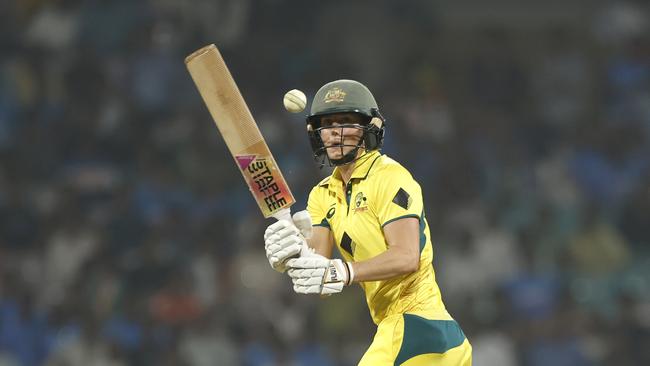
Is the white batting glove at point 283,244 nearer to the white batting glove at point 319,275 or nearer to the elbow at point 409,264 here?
the white batting glove at point 319,275

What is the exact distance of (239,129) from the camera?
12.0ft

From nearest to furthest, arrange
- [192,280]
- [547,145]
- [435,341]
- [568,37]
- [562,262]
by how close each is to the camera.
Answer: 1. [435,341]
2. [192,280]
3. [562,262]
4. [547,145]
5. [568,37]

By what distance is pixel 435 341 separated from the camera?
3598mm

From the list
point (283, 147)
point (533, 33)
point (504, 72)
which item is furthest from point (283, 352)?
point (533, 33)

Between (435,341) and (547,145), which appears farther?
(547,145)

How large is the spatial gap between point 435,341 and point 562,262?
4583 mm

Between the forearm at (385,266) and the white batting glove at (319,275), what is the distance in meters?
0.03

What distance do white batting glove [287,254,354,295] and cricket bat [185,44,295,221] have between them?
0.99 feet

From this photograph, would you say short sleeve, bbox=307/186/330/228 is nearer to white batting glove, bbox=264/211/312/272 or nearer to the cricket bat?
the cricket bat

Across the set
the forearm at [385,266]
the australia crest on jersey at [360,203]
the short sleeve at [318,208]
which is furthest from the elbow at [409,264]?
the short sleeve at [318,208]

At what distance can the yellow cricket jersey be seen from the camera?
11.6 feet

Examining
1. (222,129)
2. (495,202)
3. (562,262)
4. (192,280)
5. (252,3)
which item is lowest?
(562,262)

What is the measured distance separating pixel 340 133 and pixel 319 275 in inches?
22.5

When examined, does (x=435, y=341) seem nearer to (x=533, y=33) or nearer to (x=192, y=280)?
(x=192, y=280)
